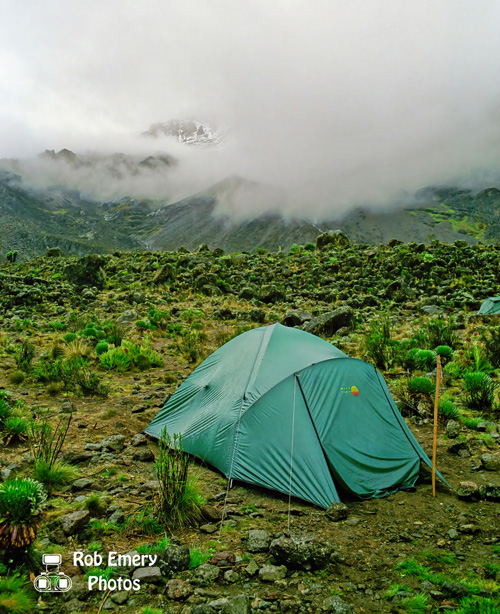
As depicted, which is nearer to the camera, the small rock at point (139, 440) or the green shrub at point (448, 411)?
the small rock at point (139, 440)

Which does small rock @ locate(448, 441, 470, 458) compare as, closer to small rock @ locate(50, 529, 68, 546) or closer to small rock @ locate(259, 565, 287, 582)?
small rock @ locate(259, 565, 287, 582)

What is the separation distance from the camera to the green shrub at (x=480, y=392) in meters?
7.94

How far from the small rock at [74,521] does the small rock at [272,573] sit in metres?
1.89

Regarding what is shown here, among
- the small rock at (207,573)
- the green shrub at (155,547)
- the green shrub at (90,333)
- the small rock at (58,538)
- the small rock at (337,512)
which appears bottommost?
the small rock at (337,512)

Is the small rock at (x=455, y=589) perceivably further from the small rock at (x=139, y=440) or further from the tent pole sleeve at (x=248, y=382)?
the small rock at (x=139, y=440)

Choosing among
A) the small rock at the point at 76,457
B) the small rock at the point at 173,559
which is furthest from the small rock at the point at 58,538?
the small rock at the point at 76,457

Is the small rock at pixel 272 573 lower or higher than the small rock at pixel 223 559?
lower

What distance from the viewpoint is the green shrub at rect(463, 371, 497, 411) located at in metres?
7.94

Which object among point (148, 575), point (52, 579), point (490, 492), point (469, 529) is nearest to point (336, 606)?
point (148, 575)

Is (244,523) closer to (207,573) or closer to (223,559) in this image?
(223,559)

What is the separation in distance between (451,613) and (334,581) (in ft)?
3.32

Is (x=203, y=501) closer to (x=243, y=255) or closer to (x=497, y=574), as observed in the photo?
(x=497, y=574)

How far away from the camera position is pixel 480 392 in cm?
802

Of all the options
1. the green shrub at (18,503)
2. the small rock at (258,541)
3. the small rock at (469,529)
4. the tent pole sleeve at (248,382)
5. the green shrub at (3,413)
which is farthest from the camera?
the green shrub at (3,413)
